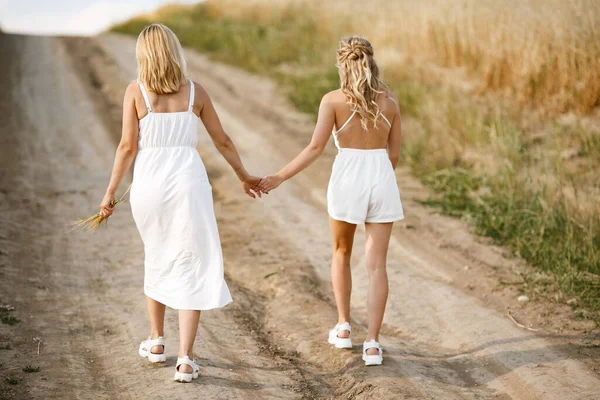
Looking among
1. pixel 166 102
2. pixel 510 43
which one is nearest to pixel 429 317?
pixel 166 102

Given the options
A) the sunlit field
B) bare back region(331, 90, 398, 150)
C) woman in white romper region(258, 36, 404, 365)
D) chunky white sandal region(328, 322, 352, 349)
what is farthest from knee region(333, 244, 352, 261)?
the sunlit field

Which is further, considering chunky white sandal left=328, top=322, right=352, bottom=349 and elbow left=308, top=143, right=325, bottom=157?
chunky white sandal left=328, top=322, right=352, bottom=349

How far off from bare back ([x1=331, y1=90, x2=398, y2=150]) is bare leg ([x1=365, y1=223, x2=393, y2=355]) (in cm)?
54

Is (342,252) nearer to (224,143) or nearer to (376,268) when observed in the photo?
(376,268)

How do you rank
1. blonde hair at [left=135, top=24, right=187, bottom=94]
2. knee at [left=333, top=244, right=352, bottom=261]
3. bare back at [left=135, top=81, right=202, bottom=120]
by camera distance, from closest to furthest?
blonde hair at [left=135, top=24, right=187, bottom=94] → bare back at [left=135, top=81, right=202, bottom=120] → knee at [left=333, top=244, right=352, bottom=261]

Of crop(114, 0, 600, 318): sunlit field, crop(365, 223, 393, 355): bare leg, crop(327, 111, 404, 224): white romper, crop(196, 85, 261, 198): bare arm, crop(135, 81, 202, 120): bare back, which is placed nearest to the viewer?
crop(135, 81, 202, 120): bare back

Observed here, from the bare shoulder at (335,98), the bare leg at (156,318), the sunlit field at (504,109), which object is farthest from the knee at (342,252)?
the sunlit field at (504,109)

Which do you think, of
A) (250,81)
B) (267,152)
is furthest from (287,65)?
(267,152)

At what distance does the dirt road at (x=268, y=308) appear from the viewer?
4.70 metres

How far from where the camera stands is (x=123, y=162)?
4539mm

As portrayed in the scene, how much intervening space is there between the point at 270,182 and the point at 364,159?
74 centimetres

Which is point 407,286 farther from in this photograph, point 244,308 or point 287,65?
point 287,65

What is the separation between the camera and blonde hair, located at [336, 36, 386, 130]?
4.61 m

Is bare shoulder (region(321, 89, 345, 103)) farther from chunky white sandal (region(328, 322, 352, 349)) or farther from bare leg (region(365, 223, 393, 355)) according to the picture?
chunky white sandal (region(328, 322, 352, 349))
